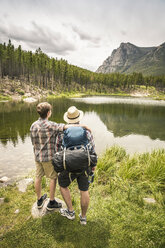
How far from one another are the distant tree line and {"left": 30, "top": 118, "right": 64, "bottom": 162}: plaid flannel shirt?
255 feet

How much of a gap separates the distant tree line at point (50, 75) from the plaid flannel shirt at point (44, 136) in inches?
3062

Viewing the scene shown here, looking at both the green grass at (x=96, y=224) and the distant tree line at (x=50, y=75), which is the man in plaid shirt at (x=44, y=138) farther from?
the distant tree line at (x=50, y=75)

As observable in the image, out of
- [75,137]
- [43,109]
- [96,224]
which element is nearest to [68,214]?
[96,224]

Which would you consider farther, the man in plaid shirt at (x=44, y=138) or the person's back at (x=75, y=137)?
the man in plaid shirt at (x=44, y=138)

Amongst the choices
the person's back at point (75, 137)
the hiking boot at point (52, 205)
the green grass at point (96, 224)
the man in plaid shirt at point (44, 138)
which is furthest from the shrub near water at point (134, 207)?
the person's back at point (75, 137)

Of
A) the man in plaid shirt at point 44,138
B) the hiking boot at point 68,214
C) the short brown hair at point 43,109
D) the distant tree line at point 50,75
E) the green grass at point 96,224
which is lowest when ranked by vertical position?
the green grass at point 96,224

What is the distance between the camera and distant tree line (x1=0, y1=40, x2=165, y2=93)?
75.3 m

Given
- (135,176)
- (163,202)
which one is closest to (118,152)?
(135,176)

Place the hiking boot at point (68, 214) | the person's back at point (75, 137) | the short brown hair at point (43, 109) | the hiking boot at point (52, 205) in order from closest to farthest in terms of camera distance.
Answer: the person's back at point (75, 137) → the short brown hair at point (43, 109) → the hiking boot at point (68, 214) → the hiking boot at point (52, 205)

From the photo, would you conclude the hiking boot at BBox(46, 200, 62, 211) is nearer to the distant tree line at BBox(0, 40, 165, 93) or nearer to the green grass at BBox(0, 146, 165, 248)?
the green grass at BBox(0, 146, 165, 248)

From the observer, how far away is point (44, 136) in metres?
3.68

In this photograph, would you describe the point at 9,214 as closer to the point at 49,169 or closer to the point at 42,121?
the point at 49,169

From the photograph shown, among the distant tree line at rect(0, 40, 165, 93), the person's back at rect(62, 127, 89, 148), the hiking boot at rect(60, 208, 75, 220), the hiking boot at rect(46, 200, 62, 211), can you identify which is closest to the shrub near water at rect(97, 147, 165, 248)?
the hiking boot at rect(60, 208, 75, 220)

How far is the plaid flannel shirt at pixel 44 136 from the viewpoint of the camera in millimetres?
3625
